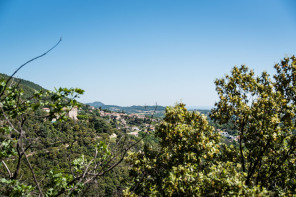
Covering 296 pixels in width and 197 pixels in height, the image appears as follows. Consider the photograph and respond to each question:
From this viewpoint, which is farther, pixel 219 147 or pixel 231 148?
pixel 231 148

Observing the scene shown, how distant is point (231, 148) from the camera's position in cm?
1123

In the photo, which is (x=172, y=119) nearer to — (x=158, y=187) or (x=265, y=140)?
(x=158, y=187)

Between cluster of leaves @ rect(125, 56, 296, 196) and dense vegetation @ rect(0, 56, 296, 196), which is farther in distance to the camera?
cluster of leaves @ rect(125, 56, 296, 196)

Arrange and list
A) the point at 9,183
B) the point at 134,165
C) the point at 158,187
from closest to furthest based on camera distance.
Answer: the point at 9,183 < the point at 158,187 < the point at 134,165

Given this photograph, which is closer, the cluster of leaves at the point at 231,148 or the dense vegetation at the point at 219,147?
the dense vegetation at the point at 219,147

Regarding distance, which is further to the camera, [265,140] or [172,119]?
[172,119]

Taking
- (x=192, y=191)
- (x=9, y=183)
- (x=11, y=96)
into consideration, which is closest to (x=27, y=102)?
(x=11, y=96)

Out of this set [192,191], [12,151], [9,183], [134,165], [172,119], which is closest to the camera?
[9,183]

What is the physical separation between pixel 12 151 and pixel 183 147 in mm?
6761

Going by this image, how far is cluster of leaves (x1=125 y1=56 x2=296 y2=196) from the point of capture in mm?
6901

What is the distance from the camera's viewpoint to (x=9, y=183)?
3.12m

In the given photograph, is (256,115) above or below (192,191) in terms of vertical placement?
above

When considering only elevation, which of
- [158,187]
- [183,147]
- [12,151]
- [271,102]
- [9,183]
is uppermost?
[271,102]

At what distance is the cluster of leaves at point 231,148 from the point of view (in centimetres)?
690
